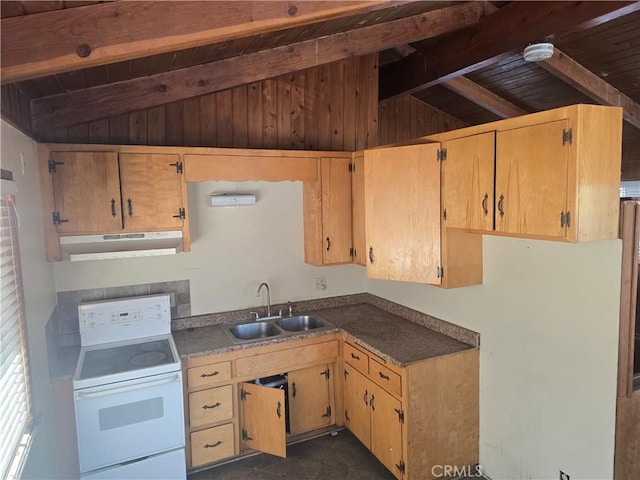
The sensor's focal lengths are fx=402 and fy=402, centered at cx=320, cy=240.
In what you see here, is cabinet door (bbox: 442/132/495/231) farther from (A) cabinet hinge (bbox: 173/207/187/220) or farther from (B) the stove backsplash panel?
(B) the stove backsplash panel

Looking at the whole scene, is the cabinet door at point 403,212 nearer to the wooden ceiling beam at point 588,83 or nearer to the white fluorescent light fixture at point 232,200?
the white fluorescent light fixture at point 232,200

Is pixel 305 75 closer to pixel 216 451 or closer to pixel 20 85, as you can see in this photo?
pixel 20 85

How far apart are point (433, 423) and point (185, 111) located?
2732mm

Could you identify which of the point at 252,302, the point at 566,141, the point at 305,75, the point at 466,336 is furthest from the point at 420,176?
the point at 252,302

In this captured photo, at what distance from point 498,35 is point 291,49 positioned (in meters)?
1.33

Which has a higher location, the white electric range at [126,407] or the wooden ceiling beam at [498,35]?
the wooden ceiling beam at [498,35]

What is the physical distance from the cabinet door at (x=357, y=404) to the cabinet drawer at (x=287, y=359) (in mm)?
192

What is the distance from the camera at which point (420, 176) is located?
2592mm

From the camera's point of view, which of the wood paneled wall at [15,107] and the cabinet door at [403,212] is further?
the cabinet door at [403,212]

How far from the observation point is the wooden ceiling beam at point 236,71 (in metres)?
2.45

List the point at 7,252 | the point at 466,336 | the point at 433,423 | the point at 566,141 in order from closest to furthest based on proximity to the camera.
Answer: the point at 7,252 < the point at 566,141 < the point at 433,423 < the point at 466,336

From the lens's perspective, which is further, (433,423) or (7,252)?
(433,423)

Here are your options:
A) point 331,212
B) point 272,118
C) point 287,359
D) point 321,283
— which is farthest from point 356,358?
point 272,118

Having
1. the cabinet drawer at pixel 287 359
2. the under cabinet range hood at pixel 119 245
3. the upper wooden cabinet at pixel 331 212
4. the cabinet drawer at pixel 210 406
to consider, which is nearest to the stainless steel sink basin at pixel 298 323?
the cabinet drawer at pixel 287 359
